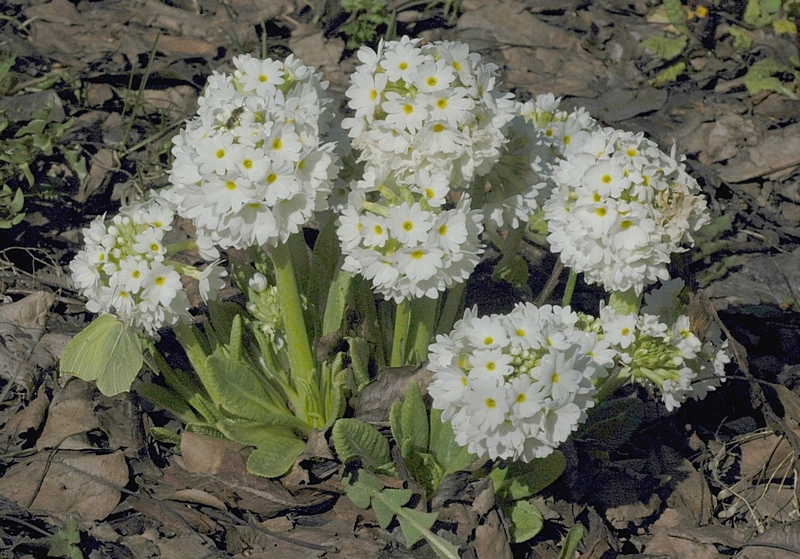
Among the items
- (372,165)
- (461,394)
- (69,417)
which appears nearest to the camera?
(461,394)

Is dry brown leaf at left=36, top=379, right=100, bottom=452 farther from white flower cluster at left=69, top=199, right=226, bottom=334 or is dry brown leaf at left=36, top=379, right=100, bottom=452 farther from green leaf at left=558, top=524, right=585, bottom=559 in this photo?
green leaf at left=558, top=524, right=585, bottom=559

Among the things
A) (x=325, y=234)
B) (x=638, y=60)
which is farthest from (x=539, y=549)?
(x=638, y=60)

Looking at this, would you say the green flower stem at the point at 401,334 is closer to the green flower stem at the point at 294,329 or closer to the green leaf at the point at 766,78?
the green flower stem at the point at 294,329

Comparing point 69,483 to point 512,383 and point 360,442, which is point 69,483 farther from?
point 512,383

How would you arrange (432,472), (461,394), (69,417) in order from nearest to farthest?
(461,394), (432,472), (69,417)

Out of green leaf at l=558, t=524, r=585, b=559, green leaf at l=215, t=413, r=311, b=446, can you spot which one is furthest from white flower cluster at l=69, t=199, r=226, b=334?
green leaf at l=558, t=524, r=585, b=559

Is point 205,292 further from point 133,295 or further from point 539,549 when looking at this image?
point 539,549
